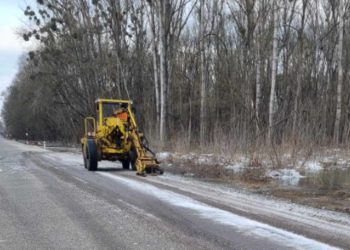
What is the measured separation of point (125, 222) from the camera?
28.3ft

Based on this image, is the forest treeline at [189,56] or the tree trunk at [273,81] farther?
the forest treeline at [189,56]

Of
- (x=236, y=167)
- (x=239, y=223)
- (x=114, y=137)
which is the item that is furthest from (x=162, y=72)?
(x=239, y=223)

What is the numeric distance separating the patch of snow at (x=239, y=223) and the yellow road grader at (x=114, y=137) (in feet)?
20.8

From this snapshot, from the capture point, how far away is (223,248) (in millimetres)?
6793

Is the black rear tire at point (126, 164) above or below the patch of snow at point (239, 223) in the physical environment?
above

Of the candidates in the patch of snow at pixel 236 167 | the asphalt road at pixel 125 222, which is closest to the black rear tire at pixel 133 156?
the patch of snow at pixel 236 167

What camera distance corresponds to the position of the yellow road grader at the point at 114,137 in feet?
61.7

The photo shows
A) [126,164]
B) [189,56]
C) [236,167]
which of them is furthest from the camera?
[189,56]

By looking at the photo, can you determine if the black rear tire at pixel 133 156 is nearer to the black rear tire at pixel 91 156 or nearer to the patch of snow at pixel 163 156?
the black rear tire at pixel 91 156

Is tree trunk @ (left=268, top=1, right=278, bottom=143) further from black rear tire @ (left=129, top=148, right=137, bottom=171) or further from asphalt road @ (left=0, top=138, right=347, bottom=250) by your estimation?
asphalt road @ (left=0, top=138, right=347, bottom=250)

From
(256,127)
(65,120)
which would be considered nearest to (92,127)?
(256,127)

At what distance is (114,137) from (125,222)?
11.1 metres

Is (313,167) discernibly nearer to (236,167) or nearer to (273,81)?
(236,167)

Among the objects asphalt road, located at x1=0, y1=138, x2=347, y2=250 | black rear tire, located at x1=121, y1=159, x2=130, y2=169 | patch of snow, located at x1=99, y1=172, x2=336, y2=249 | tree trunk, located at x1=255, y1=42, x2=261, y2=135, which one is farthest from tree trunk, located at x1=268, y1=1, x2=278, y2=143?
patch of snow, located at x1=99, y1=172, x2=336, y2=249
